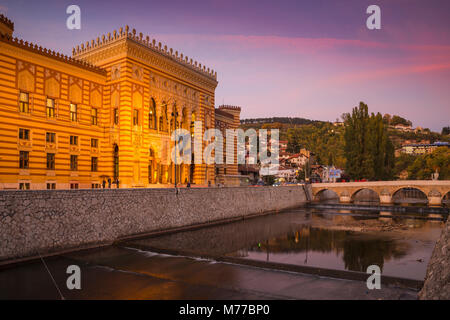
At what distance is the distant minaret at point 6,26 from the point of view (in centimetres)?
3180

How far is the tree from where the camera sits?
2532 inches

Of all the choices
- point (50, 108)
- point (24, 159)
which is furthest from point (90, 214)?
point (50, 108)

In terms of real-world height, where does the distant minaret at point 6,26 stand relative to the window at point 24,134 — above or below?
above

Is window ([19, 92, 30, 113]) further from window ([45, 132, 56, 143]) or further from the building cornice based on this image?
the building cornice

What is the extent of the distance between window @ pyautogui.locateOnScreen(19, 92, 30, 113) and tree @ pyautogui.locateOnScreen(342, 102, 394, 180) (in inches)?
2132

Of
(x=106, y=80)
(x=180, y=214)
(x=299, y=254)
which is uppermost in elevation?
(x=106, y=80)

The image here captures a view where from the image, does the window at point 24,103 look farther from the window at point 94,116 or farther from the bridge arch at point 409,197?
the bridge arch at point 409,197

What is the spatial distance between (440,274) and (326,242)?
799 inches

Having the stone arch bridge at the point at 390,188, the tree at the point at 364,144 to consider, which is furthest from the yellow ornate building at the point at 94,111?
the tree at the point at 364,144

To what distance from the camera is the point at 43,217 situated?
69.1ft

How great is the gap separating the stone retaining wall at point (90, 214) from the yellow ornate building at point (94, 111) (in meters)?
7.37

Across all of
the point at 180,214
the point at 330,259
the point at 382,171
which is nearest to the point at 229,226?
the point at 180,214

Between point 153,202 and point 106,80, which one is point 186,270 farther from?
point 106,80

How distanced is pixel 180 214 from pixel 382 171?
48.5m
